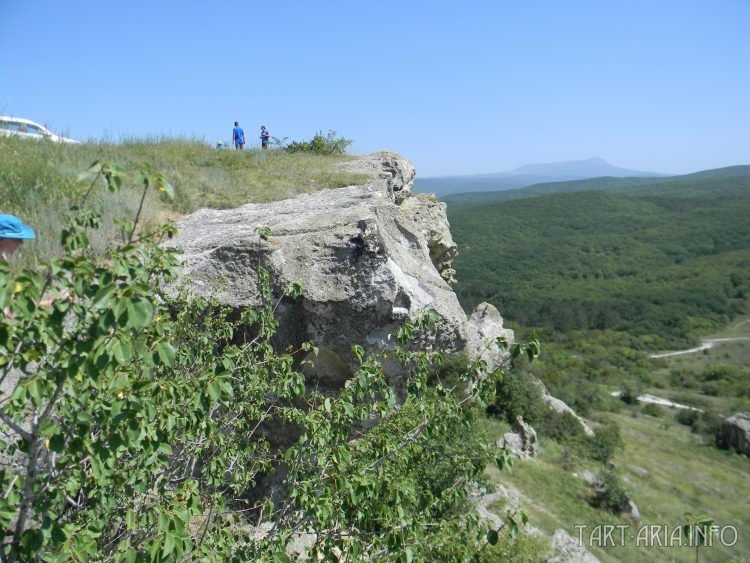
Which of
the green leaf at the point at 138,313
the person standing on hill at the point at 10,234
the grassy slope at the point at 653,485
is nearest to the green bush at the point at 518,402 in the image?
the grassy slope at the point at 653,485

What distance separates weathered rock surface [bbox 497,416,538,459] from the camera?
1969 cm

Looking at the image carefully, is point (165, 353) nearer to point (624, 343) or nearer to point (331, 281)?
point (331, 281)

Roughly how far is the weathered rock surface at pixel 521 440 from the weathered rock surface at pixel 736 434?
103ft

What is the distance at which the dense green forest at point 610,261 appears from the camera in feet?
324

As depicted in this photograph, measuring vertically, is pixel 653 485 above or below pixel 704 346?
above

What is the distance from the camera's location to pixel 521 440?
20.4 m

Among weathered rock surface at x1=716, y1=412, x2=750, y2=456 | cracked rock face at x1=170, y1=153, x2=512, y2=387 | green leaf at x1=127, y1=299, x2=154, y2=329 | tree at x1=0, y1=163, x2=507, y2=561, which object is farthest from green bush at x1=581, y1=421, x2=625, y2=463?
green leaf at x1=127, y1=299, x2=154, y2=329

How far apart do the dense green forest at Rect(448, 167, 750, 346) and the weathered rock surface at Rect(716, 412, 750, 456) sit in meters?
36.8

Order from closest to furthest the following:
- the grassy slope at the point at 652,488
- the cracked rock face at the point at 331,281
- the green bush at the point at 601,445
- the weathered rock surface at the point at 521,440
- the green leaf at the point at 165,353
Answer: the green leaf at the point at 165,353 → the cracked rock face at the point at 331,281 → the grassy slope at the point at 652,488 → the weathered rock surface at the point at 521,440 → the green bush at the point at 601,445

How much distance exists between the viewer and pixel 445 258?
12.3 meters

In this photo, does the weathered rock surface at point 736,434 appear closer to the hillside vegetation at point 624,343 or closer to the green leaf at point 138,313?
the hillside vegetation at point 624,343

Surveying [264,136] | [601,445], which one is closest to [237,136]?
[264,136]

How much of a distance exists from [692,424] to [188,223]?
57.8m

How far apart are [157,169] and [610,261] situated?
444ft
